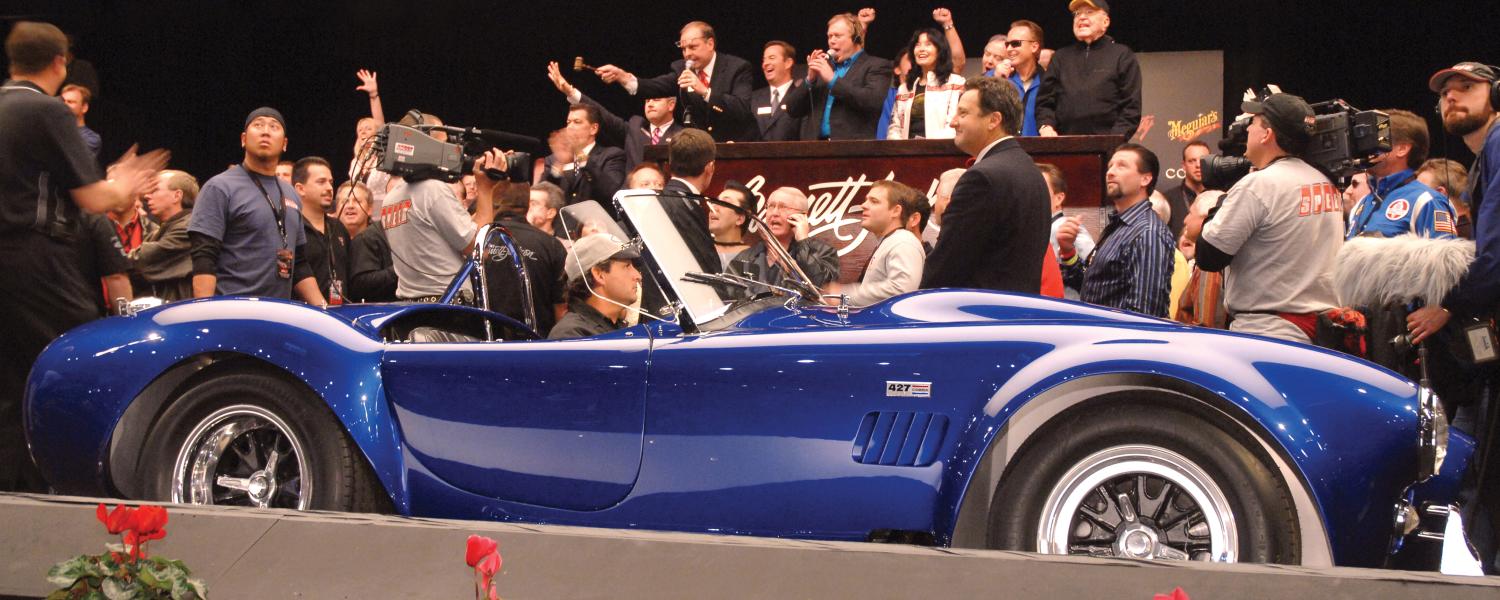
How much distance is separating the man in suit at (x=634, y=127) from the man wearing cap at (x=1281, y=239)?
3946mm

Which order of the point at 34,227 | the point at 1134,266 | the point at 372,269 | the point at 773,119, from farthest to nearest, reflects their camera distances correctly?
the point at 773,119 < the point at 372,269 < the point at 1134,266 < the point at 34,227

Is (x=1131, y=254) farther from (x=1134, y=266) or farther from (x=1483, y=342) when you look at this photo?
(x=1483, y=342)

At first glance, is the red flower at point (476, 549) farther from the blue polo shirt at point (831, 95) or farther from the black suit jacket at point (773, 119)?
the black suit jacket at point (773, 119)

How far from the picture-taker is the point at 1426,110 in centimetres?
854

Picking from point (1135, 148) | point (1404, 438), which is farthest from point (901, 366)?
point (1135, 148)

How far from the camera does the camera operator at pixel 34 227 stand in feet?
13.7

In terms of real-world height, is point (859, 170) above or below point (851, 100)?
below

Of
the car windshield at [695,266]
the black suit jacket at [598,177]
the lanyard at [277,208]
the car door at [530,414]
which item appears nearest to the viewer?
the car door at [530,414]

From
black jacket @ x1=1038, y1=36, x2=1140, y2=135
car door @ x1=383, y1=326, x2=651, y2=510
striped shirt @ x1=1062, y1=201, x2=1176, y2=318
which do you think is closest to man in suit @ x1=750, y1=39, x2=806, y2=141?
black jacket @ x1=1038, y1=36, x2=1140, y2=135

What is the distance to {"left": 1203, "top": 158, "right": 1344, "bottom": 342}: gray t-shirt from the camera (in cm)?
424

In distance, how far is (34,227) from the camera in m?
4.20

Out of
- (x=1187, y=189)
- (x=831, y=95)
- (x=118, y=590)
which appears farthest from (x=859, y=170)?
(x=118, y=590)

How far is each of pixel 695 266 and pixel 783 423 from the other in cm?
68

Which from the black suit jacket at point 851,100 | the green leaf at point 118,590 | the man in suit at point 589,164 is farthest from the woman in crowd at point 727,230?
the man in suit at point 589,164
